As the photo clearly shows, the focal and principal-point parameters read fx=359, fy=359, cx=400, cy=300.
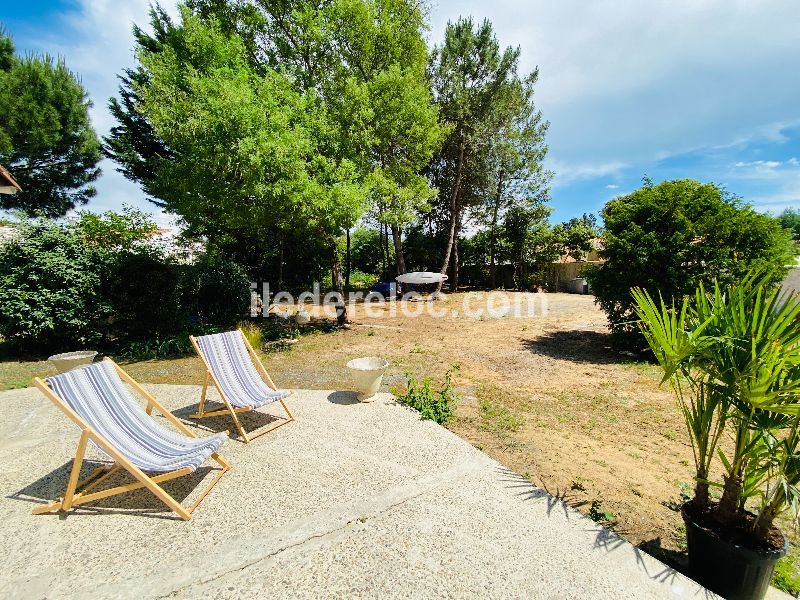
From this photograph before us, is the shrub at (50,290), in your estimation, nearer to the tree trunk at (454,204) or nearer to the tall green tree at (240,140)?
the tall green tree at (240,140)

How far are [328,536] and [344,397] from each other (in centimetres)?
317

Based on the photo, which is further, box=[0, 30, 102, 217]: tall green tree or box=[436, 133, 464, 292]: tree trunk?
box=[436, 133, 464, 292]: tree trunk

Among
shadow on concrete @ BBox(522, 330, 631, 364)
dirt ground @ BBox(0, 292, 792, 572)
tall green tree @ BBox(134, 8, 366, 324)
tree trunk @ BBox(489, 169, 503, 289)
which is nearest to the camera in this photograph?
dirt ground @ BBox(0, 292, 792, 572)

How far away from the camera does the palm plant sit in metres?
2.22

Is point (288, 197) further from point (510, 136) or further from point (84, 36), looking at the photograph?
point (510, 136)

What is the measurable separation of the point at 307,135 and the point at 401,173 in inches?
186

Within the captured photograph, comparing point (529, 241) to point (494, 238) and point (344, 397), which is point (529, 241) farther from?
point (344, 397)

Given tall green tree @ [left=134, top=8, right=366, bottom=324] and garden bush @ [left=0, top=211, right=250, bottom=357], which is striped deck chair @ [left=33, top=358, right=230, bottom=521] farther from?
garden bush @ [left=0, top=211, right=250, bottom=357]

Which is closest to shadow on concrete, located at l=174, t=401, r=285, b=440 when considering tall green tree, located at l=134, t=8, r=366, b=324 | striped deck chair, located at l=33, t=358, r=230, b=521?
striped deck chair, located at l=33, t=358, r=230, b=521

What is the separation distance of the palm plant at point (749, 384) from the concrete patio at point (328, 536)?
755 millimetres

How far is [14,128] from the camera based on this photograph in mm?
16156

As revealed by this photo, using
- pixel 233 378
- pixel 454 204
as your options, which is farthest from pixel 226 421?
pixel 454 204

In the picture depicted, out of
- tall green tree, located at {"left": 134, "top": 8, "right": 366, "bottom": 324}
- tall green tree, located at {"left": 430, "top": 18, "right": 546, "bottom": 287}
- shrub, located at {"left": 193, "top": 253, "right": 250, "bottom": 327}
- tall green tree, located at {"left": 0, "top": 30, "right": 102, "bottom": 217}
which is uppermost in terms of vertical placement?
tall green tree, located at {"left": 430, "top": 18, "right": 546, "bottom": 287}

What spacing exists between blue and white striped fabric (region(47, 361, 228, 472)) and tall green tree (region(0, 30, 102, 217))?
60.6 feet
